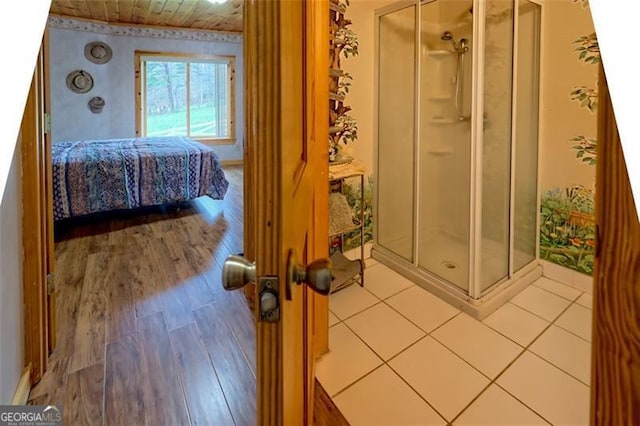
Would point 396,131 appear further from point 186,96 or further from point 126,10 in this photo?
point 186,96

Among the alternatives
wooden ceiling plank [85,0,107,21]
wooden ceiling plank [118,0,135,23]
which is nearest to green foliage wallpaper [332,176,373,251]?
wooden ceiling plank [118,0,135,23]

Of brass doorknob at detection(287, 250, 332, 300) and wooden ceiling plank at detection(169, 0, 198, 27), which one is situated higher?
wooden ceiling plank at detection(169, 0, 198, 27)

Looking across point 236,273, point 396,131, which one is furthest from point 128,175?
point 236,273

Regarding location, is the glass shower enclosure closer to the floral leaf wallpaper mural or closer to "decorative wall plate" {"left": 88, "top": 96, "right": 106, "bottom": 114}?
the floral leaf wallpaper mural

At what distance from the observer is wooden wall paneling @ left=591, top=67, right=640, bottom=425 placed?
0.55 m

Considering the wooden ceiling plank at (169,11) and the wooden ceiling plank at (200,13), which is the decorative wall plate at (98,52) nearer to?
the wooden ceiling plank at (169,11)

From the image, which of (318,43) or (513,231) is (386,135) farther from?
(318,43)

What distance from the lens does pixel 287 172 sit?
48 cm

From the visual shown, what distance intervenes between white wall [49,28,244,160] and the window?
0.51ft

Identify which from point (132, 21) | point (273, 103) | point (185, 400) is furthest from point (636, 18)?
point (132, 21)

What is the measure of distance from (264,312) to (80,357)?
1846 millimetres

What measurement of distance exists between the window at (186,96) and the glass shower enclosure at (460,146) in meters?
5.09

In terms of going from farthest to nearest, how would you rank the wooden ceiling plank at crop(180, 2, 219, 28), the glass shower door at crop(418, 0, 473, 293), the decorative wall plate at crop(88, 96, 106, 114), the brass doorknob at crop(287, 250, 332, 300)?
1. the decorative wall plate at crop(88, 96, 106, 114)
2. the wooden ceiling plank at crop(180, 2, 219, 28)
3. the glass shower door at crop(418, 0, 473, 293)
4. the brass doorknob at crop(287, 250, 332, 300)

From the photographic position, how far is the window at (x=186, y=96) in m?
6.48
